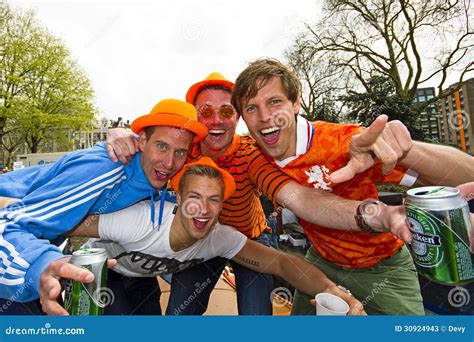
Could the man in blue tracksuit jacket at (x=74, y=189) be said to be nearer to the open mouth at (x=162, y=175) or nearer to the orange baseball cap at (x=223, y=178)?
the open mouth at (x=162, y=175)

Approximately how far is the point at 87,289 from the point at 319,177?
1.09 m

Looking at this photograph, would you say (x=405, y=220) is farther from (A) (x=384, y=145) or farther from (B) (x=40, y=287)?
(B) (x=40, y=287)

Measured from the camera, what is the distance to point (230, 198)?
1.86m

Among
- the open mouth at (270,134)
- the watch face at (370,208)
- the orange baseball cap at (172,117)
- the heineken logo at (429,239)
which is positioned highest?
the orange baseball cap at (172,117)

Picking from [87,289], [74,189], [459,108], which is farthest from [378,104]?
[87,289]

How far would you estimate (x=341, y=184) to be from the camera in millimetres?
1491

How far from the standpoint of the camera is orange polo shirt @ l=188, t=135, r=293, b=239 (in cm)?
171

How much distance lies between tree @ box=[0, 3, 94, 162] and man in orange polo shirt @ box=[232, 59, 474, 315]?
8815 millimetres

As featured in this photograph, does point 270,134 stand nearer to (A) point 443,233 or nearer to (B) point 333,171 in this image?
(B) point 333,171

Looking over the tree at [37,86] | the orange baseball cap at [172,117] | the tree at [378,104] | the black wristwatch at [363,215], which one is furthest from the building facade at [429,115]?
the tree at [37,86]

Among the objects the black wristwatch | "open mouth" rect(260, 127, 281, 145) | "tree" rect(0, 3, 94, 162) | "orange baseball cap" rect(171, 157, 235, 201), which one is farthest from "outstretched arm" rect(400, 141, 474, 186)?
"tree" rect(0, 3, 94, 162)

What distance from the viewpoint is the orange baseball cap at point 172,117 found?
1483 mm

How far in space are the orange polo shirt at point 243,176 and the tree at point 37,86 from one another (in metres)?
8.61
